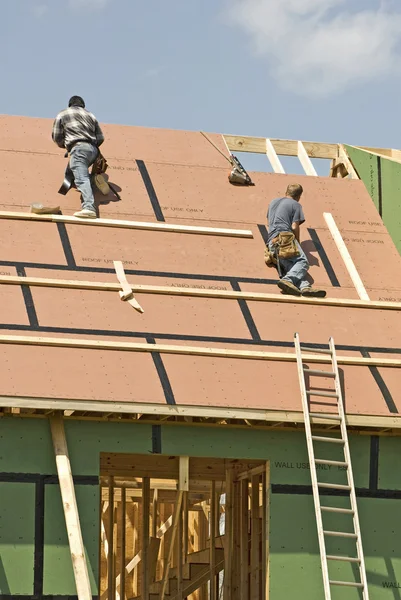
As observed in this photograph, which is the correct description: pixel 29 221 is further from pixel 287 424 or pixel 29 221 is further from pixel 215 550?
pixel 215 550

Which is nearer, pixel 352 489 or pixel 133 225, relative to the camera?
pixel 352 489

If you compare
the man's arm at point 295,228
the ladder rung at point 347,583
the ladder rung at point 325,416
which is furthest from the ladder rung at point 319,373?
the man's arm at point 295,228

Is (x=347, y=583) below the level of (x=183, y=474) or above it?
below

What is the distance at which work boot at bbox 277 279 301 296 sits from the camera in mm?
11422

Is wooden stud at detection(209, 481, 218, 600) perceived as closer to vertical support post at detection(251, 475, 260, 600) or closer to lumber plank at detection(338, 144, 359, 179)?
vertical support post at detection(251, 475, 260, 600)

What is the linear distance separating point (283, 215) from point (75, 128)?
254 centimetres

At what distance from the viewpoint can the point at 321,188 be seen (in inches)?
531

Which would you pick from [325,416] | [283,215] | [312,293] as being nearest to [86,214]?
[283,215]

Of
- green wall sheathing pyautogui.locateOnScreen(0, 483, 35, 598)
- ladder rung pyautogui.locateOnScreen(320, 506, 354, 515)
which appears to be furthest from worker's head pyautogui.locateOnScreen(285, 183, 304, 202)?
green wall sheathing pyautogui.locateOnScreen(0, 483, 35, 598)

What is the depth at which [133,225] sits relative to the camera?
11.9 m

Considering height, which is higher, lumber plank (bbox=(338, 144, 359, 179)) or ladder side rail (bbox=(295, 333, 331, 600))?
lumber plank (bbox=(338, 144, 359, 179))

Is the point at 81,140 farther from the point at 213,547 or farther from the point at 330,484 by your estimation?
the point at 213,547

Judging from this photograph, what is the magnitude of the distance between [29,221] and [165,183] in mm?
1952

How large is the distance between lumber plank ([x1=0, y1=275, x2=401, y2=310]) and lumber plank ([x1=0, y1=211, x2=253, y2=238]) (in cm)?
108
